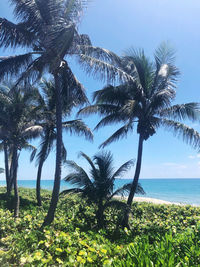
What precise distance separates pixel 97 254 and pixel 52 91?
393 inches

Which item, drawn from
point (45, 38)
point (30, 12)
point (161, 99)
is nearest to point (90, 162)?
point (161, 99)

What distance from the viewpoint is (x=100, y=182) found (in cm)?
767

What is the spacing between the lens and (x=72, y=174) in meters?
7.82

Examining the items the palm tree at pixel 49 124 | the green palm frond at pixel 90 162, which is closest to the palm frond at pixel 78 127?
the palm tree at pixel 49 124

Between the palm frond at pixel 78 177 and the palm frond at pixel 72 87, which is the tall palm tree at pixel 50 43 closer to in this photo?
the palm frond at pixel 72 87

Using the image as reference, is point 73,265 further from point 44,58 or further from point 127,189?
point 44,58

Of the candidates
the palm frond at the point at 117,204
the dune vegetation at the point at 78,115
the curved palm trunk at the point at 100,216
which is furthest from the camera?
the curved palm trunk at the point at 100,216

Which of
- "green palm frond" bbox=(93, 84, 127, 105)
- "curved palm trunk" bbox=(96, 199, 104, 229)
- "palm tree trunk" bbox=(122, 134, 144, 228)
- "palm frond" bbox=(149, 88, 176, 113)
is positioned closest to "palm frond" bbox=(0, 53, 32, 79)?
"green palm frond" bbox=(93, 84, 127, 105)

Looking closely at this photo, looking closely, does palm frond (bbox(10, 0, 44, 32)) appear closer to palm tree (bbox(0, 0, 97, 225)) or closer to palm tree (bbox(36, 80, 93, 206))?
palm tree (bbox(0, 0, 97, 225))

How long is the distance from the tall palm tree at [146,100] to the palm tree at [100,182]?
1.09 meters

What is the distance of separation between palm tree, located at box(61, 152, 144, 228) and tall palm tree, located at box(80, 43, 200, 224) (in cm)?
109

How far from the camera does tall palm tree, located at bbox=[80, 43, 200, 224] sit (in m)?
8.46

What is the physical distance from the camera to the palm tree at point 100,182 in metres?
7.45

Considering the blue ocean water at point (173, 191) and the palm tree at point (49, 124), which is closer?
the palm tree at point (49, 124)
